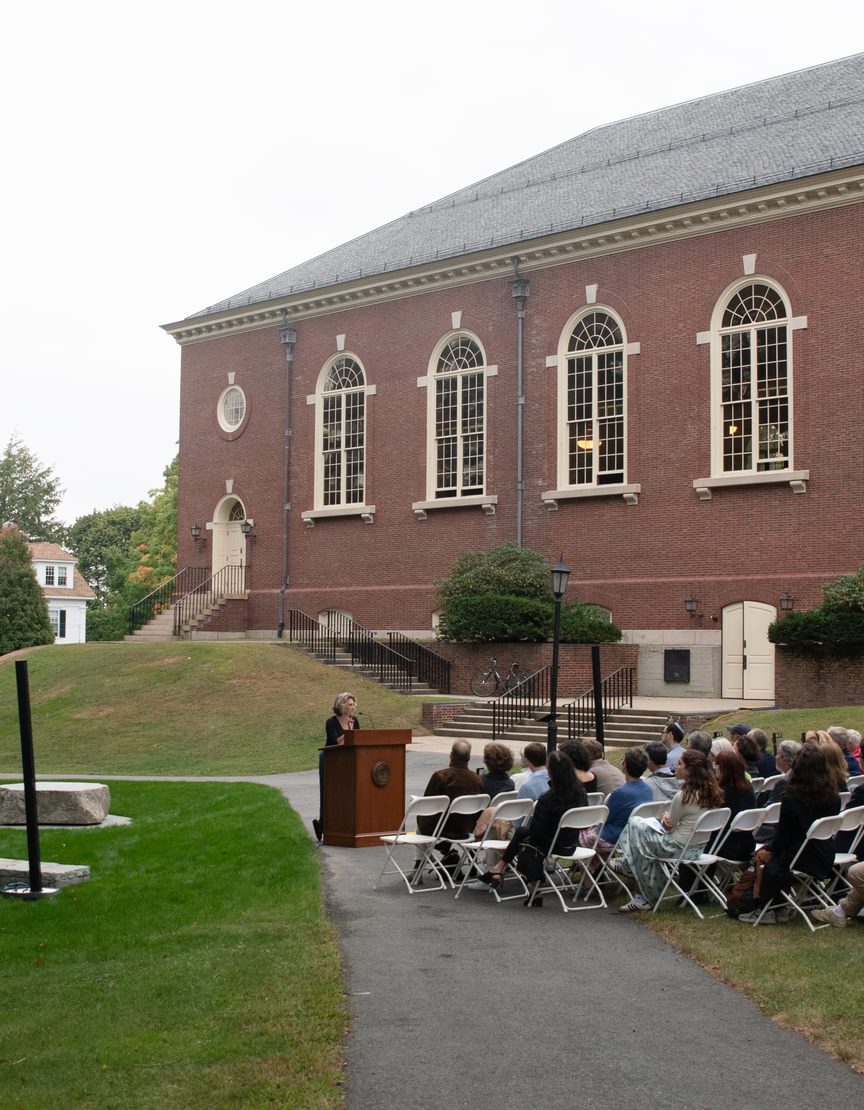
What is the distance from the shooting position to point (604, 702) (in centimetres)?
2756

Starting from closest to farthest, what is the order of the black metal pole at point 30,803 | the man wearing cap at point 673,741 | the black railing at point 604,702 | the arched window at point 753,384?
the black metal pole at point 30,803 → the man wearing cap at point 673,741 → the black railing at point 604,702 → the arched window at point 753,384

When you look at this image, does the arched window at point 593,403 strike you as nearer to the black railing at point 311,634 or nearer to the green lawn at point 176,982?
the black railing at point 311,634

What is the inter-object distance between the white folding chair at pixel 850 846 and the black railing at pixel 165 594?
31109 mm

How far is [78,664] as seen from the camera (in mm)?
34250

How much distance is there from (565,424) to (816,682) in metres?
10.6

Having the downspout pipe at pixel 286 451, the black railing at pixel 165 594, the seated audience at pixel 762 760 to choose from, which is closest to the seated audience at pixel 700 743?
the seated audience at pixel 762 760

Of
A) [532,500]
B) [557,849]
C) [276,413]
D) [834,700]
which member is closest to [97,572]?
[276,413]

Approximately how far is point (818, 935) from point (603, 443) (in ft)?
79.5

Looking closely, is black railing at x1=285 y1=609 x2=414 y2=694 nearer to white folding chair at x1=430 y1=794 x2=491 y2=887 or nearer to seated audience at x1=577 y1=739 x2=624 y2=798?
seated audience at x1=577 y1=739 x2=624 y2=798

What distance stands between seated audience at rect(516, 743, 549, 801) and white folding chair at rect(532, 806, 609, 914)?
0.52m

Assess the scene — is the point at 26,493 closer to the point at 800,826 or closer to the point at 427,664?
the point at 427,664

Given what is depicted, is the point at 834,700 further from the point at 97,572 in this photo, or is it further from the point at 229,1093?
the point at 97,572

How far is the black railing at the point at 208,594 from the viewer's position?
38.9m

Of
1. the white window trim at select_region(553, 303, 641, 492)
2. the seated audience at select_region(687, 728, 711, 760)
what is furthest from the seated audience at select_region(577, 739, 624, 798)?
the white window trim at select_region(553, 303, 641, 492)
